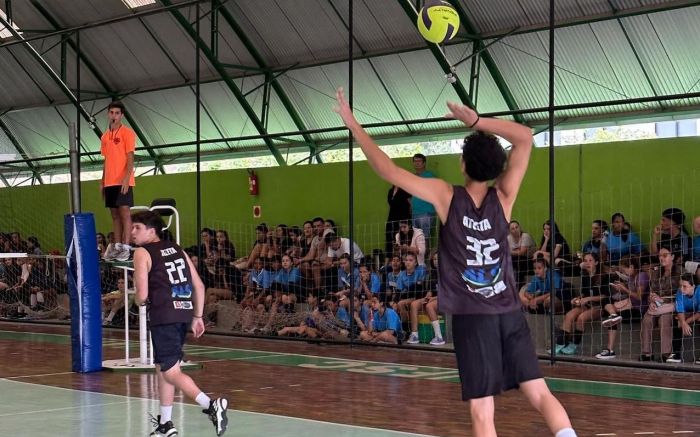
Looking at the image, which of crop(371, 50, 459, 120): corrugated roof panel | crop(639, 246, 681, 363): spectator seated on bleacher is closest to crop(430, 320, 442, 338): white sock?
crop(639, 246, 681, 363): spectator seated on bleacher

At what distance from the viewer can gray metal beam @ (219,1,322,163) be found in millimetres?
20953

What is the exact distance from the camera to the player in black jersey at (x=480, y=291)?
5.04 meters

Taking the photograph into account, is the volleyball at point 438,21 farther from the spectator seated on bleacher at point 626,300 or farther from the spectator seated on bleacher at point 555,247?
the spectator seated on bleacher at point 626,300

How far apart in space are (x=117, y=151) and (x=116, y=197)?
1.72 ft

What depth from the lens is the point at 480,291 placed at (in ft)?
16.7

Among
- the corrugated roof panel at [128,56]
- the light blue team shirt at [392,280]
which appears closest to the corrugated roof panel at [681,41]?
the light blue team shirt at [392,280]

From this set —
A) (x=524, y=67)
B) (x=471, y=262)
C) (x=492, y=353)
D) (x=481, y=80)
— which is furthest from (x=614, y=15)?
(x=492, y=353)

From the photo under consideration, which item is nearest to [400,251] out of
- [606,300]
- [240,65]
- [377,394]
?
[606,300]

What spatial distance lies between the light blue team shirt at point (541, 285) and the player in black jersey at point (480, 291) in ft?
25.9

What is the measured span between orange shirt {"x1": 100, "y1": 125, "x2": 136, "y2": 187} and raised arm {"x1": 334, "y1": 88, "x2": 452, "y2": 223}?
7.56 m

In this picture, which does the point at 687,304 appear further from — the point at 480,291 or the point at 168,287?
the point at 480,291

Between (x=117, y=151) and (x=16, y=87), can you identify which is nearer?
(x=117, y=151)

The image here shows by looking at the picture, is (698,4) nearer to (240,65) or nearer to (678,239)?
(678,239)

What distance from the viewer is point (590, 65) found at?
1753 cm
